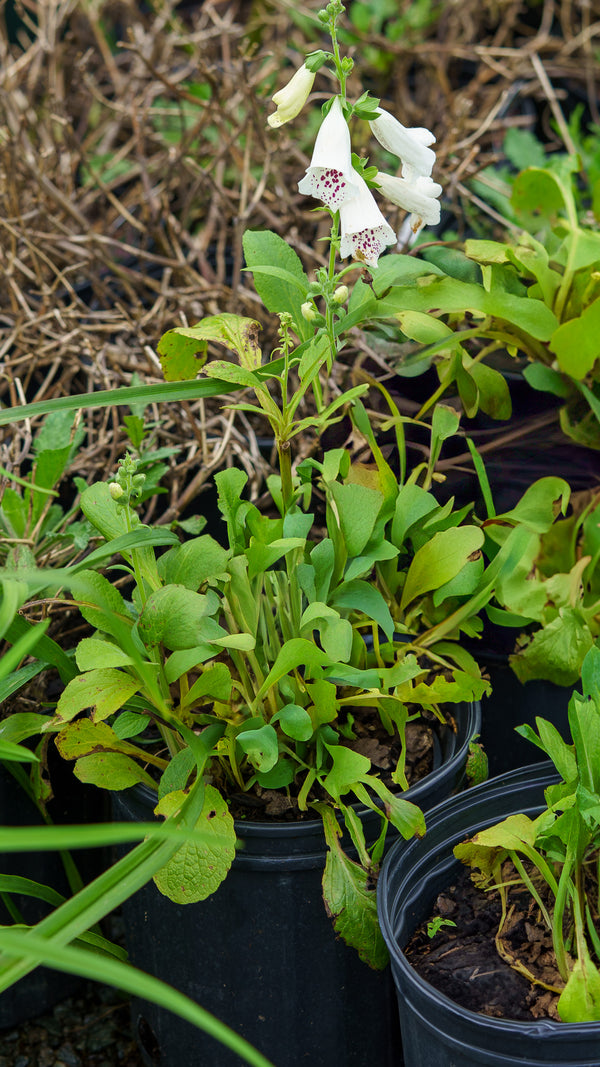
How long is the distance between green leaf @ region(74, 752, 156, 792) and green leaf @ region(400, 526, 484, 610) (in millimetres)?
291

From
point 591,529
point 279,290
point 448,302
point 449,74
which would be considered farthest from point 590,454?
point 449,74

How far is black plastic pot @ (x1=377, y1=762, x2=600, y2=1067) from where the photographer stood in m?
0.63

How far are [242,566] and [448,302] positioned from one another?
0.33 metres

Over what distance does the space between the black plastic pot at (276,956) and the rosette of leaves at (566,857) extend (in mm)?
84

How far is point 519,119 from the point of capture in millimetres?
1779

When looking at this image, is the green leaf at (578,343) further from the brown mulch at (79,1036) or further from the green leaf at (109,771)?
→ the brown mulch at (79,1036)

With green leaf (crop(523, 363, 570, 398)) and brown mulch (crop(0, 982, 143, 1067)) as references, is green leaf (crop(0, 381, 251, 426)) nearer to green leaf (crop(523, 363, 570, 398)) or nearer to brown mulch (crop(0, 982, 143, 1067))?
green leaf (crop(523, 363, 570, 398))

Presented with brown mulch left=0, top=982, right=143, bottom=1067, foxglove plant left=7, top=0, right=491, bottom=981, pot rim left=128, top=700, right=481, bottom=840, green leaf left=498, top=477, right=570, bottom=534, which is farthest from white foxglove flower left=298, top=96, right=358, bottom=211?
brown mulch left=0, top=982, right=143, bottom=1067

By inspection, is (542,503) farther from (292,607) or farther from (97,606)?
(97,606)

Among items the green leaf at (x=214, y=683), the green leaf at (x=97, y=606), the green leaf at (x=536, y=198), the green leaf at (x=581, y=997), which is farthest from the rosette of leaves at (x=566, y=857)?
the green leaf at (x=536, y=198)

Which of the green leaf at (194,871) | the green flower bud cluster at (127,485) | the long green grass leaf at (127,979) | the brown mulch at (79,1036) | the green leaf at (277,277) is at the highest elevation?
the green leaf at (277,277)

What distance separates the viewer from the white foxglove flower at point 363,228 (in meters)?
0.73

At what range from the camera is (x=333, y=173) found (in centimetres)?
73

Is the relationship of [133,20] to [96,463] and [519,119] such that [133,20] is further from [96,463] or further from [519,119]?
[96,463]
